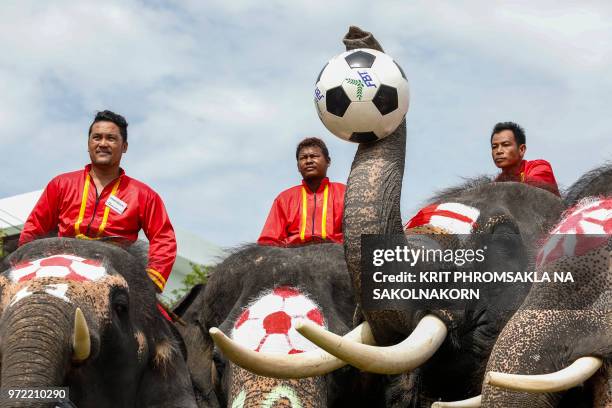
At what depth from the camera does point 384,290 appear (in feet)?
20.1

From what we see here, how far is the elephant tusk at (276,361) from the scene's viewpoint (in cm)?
507

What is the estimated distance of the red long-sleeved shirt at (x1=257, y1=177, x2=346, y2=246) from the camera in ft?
26.5

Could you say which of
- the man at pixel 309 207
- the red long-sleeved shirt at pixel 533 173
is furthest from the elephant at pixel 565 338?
the man at pixel 309 207

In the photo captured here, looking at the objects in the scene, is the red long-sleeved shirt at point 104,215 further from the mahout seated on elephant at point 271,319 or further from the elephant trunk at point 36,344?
the elephant trunk at point 36,344

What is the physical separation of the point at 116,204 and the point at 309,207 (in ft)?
3.79

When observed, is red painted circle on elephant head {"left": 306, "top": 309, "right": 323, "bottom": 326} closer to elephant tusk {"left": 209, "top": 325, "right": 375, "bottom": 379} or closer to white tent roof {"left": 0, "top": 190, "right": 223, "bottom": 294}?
elephant tusk {"left": 209, "top": 325, "right": 375, "bottom": 379}

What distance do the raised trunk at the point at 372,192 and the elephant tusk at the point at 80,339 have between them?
4.99 ft

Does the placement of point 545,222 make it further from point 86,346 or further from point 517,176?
point 86,346

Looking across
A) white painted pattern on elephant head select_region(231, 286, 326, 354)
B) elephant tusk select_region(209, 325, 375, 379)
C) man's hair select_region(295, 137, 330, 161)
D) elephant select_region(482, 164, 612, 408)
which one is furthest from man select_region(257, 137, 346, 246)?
elephant select_region(482, 164, 612, 408)

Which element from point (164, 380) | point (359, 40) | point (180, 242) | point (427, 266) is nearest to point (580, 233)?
point (427, 266)

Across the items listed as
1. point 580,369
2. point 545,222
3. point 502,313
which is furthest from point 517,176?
point 580,369

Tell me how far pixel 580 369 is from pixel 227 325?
268 cm

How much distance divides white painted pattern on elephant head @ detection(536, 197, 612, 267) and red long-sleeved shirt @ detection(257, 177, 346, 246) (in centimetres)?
248

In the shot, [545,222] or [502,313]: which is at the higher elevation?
[545,222]
